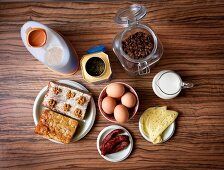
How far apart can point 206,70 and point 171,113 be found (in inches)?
8.0

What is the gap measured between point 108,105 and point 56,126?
8.0 inches

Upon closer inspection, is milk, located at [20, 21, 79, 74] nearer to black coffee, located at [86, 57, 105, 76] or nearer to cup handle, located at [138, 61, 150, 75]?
black coffee, located at [86, 57, 105, 76]

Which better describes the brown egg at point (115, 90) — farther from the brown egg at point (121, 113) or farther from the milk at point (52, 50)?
the milk at point (52, 50)

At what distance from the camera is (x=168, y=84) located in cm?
115

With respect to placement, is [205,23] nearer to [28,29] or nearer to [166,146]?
[166,146]

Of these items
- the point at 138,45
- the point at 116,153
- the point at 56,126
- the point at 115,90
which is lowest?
the point at 116,153

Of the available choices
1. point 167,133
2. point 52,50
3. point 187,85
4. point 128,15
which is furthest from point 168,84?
point 52,50

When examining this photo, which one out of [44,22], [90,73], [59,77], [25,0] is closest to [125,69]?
[90,73]

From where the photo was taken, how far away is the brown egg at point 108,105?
112 cm

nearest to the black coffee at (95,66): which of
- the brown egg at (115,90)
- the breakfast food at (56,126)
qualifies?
the brown egg at (115,90)

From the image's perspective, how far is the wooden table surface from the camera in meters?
1.19

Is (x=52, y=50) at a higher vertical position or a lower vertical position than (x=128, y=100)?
higher

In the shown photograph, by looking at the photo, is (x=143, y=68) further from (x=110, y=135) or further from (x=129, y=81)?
(x=110, y=135)

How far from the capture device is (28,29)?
1.12 metres
